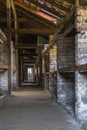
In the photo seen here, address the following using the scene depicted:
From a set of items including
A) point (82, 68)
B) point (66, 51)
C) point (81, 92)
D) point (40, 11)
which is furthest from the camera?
point (40, 11)

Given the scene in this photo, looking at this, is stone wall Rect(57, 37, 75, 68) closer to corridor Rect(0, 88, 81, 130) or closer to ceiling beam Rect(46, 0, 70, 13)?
ceiling beam Rect(46, 0, 70, 13)

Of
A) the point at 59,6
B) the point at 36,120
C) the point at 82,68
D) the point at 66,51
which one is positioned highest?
the point at 59,6

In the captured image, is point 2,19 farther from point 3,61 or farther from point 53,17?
point 53,17

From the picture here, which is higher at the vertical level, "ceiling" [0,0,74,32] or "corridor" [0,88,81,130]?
"ceiling" [0,0,74,32]

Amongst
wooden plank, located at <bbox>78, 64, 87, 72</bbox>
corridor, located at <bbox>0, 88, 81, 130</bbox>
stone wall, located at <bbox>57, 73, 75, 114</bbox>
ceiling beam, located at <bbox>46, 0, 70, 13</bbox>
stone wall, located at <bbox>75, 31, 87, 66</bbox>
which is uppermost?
ceiling beam, located at <bbox>46, 0, 70, 13</bbox>

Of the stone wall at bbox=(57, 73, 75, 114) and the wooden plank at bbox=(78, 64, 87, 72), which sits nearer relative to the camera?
the wooden plank at bbox=(78, 64, 87, 72)

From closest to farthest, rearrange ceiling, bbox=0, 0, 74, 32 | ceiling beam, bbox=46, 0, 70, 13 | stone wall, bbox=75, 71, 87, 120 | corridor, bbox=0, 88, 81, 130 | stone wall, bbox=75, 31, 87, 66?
corridor, bbox=0, 88, 81, 130 → stone wall, bbox=75, 71, 87, 120 → stone wall, bbox=75, 31, 87, 66 → ceiling beam, bbox=46, 0, 70, 13 → ceiling, bbox=0, 0, 74, 32

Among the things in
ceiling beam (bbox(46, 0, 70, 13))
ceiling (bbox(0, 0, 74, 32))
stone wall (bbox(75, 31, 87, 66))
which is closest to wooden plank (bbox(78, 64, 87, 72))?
stone wall (bbox(75, 31, 87, 66))

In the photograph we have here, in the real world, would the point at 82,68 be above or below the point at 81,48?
below

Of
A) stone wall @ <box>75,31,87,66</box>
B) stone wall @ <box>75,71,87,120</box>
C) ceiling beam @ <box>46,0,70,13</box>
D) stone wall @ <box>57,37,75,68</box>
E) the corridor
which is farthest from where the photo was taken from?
ceiling beam @ <box>46,0,70,13</box>

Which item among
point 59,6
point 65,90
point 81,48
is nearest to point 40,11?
point 59,6

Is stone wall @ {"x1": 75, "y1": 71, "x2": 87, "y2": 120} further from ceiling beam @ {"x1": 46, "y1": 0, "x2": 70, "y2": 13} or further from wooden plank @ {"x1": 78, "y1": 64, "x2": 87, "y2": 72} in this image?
ceiling beam @ {"x1": 46, "y1": 0, "x2": 70, "y2": 13}

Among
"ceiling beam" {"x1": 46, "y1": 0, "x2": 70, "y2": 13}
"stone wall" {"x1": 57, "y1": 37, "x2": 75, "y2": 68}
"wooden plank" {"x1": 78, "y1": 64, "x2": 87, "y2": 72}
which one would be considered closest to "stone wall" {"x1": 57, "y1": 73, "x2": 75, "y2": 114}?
"stone wall" {"x1": 57, "y1": 37, "x2": 75, "y2": 68}

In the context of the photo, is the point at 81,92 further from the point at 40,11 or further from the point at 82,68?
the point at 40,11
